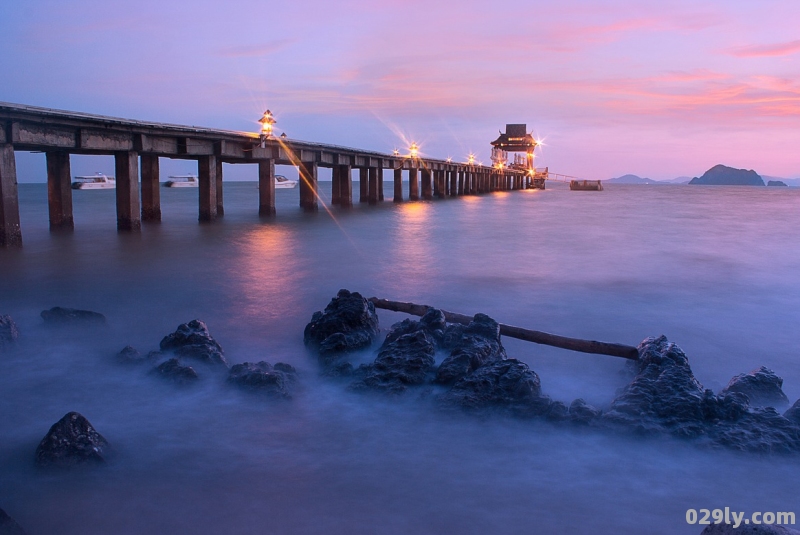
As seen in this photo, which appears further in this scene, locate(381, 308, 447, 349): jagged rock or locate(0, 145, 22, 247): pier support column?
locate(0, 145, 22, 247): pier support column

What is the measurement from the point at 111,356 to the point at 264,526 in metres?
3.62

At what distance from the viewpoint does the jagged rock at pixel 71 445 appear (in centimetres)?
383

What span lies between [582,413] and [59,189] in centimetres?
1872

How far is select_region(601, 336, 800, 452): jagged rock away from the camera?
4320 mm

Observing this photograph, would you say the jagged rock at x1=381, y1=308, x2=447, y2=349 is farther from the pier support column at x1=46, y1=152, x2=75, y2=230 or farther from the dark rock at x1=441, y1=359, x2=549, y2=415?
the pier support column at x1=46, y1=152, x2=75, y2=230

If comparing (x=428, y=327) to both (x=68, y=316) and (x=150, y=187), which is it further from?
(x=150, y=187)

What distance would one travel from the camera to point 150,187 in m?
20.8

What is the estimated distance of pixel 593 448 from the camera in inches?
169

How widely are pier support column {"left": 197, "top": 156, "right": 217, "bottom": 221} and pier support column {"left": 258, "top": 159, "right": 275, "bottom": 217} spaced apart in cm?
270

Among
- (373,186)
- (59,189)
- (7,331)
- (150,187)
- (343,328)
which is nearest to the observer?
(7,331)

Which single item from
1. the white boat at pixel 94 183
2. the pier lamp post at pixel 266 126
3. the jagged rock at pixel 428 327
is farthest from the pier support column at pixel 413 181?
the white boat at pixel 94 183

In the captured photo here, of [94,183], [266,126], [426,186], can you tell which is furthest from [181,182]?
[266,126]

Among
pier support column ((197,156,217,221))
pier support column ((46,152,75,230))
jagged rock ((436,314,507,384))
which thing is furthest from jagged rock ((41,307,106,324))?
pier support column ((197,156,217,221))

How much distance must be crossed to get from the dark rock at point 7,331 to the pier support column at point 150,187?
48.0 feet
